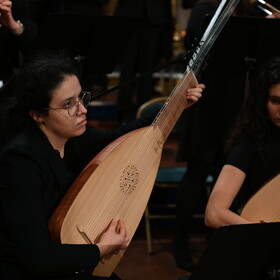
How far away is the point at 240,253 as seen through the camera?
1.86 m

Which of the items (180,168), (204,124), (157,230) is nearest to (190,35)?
(204,124)

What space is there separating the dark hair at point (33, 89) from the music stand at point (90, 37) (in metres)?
0.98

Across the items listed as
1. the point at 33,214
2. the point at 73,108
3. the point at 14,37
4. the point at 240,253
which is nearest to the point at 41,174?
the point at 33,214

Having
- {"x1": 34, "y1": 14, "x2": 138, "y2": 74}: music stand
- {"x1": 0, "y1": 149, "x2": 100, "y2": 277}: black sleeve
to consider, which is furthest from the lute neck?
{"x1": 34, "y1": 14, "x2": 138, "y2": 74}: music stand

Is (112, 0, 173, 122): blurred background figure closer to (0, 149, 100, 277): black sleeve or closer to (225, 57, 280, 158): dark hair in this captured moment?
(225, 57, 280, 158): dark hair

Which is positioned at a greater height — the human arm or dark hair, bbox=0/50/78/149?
dark hair, bbox=0/50/78/149

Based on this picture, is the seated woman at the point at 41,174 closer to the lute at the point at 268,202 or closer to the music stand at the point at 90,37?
the lute at the point at 268,202

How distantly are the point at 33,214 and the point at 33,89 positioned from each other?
0.43 m

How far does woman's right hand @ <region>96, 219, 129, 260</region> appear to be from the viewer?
204 cm

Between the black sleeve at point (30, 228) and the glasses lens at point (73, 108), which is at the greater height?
the glasses lens at point (73, 108)

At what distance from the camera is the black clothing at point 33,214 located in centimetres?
189

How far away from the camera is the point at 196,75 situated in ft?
8.13

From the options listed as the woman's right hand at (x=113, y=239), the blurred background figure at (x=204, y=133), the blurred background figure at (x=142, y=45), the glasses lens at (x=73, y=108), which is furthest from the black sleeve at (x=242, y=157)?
the blurred background figure at (x=142, y=45)

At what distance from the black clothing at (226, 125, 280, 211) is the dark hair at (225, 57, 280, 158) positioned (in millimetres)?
25
